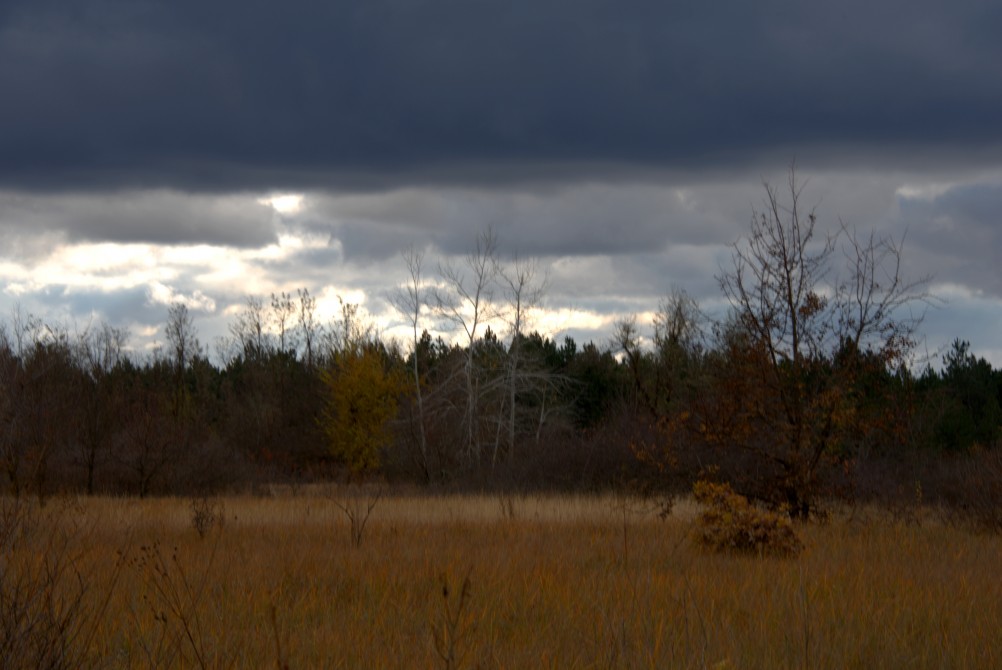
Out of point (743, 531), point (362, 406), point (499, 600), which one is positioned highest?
point (362, 406)

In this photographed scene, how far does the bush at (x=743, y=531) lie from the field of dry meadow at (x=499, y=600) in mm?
317

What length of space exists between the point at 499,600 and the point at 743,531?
499 centimetres

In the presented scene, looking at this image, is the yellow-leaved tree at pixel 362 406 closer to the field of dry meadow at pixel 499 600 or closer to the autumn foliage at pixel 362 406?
the autumn foliage at pixel 362 406

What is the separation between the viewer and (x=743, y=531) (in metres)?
13.4

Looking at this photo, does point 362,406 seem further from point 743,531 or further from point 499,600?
point 499,600

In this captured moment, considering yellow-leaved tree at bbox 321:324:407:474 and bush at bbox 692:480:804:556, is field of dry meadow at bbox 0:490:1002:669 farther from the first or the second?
yellow-leaved tree at bbox 321:324:407:474

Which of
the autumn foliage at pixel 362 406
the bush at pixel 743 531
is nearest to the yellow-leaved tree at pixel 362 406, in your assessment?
the autumn foliage at pixel 362 406

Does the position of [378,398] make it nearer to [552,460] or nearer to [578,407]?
[578,407]

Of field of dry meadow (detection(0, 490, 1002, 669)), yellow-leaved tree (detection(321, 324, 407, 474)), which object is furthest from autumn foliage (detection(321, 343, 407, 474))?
field of dry meadow (detection(0, 490, 1002, 669))

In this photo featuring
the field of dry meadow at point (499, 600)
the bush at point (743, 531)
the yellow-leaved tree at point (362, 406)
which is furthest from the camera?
the yellow-leaved tree at point (362, 406)

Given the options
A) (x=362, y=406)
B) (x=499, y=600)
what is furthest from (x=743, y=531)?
(x=362, y=406)

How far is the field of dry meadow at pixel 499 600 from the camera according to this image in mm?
7145

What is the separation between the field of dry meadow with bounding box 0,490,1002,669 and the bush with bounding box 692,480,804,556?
0.32 m

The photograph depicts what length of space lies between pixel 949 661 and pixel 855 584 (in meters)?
3.29
